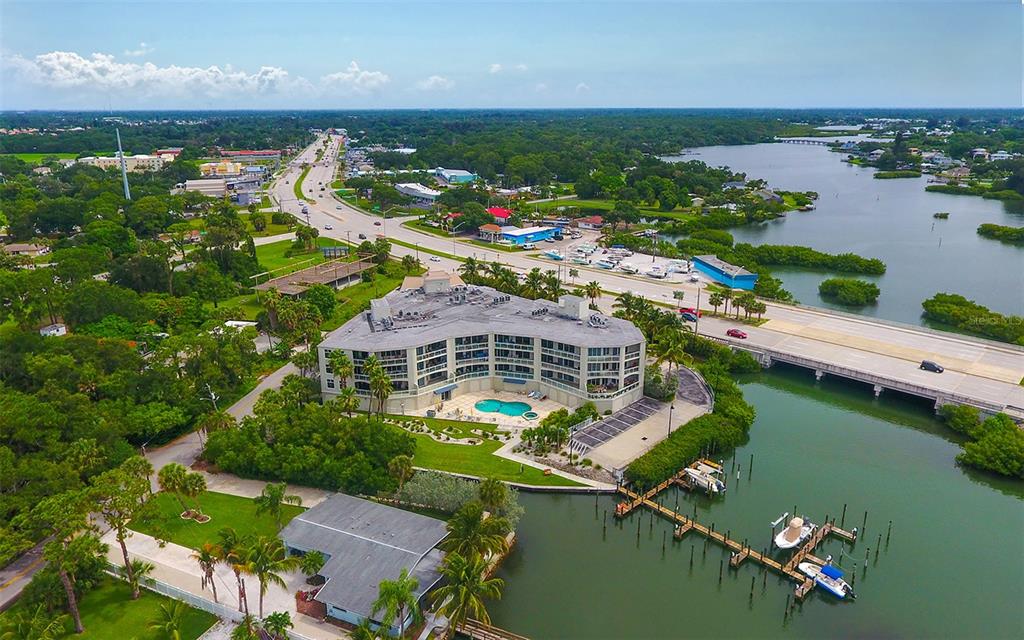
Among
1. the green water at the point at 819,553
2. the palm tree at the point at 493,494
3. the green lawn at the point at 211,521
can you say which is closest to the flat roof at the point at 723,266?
the green water at the point at 819,553

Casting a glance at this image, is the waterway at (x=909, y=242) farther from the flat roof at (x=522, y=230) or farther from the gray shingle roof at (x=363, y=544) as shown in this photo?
the gray shingle roof at (x=363, y=544)

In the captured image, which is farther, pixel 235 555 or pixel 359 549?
pixel 359 549

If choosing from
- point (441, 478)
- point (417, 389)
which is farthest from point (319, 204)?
point (441, 478)

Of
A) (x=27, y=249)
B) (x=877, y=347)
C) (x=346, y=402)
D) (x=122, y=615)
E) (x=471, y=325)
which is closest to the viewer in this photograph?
(x=122, y=615)

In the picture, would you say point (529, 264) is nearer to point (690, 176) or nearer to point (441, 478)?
point (441, 478)

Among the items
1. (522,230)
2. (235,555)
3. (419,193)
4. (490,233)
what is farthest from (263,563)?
(419,193)

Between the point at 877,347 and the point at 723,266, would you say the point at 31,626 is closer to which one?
the point at 877,347

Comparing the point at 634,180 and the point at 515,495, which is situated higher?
the point at 634,180
